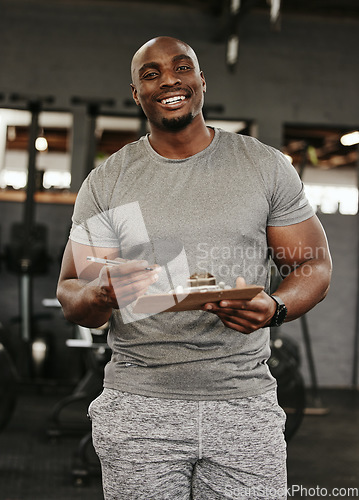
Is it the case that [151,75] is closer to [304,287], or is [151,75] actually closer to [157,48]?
[157,48]

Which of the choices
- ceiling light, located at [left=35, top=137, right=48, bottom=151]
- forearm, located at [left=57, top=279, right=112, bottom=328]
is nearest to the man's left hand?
forearm, located at [left=57, top=279, right=112, bottom=328]

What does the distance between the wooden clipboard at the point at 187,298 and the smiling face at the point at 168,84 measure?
49 cm

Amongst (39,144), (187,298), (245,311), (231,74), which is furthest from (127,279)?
(231,74)

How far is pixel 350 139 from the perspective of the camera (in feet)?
20.3

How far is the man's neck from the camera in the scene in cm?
147

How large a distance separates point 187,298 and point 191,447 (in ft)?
1.36

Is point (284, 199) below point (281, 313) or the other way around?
the other way around

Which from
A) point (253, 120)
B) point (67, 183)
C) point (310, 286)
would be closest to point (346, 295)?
point (253, 120)

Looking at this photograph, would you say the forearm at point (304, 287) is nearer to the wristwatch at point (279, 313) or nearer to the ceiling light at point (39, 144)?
the wristwatch at point (279, 313)

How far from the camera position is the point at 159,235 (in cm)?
139

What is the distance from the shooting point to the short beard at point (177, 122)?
144 cm

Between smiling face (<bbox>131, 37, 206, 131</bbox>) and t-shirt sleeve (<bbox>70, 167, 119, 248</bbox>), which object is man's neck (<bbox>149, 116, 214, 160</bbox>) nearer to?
smiling face (<bbox>131, 37, 206, 131</bbox>)

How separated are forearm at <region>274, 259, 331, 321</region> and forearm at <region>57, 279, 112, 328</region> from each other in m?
0.38

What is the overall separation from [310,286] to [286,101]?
15.9 ft
